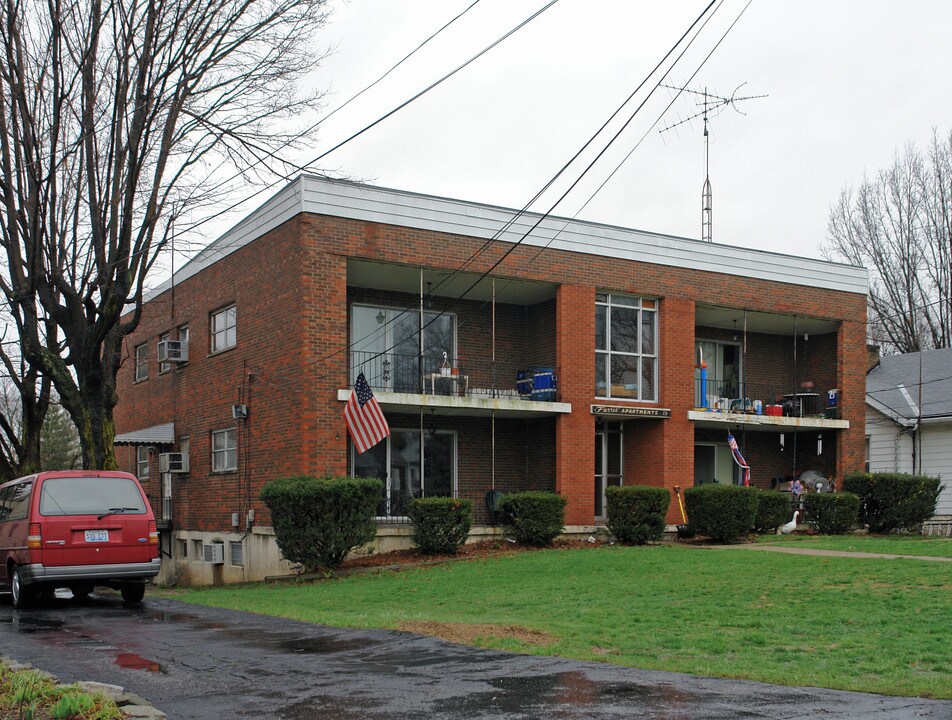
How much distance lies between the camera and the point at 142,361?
30.1 meters

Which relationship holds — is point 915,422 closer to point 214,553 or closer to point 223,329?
point 223,329

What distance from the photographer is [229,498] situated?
23.2 m

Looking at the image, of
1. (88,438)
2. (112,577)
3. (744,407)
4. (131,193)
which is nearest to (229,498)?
(88,438)

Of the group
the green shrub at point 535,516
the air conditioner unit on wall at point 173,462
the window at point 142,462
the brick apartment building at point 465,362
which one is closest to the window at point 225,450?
the brick apartment building at point 465,362

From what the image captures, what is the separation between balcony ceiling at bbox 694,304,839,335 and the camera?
2620cm

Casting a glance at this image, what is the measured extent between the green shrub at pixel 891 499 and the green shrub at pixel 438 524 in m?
10.6

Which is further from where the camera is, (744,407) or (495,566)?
(744,407)

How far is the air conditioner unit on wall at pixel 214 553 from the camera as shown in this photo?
2258 centimetres

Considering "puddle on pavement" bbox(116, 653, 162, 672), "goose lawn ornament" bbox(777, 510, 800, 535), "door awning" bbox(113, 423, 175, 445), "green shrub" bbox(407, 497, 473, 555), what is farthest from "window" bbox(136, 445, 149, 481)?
"puddle on pavement" bbox(116, 653, 162, 672)

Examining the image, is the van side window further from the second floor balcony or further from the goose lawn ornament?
the goose lawn ornament

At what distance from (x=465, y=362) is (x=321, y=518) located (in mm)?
6768

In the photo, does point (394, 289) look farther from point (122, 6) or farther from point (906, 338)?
point (906, 338)

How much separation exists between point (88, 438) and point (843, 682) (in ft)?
55.1

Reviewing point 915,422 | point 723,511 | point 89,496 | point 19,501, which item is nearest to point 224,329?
point 19,501
